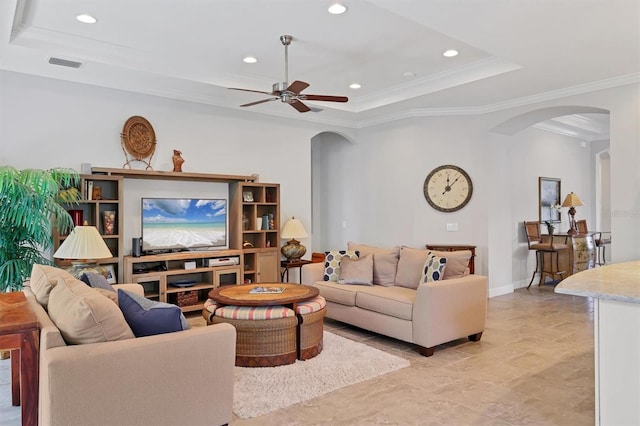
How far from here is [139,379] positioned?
214cm

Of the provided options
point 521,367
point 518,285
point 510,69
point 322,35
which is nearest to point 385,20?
point 322,35

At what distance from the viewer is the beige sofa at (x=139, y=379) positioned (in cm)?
196

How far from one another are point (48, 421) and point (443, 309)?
3094 mm

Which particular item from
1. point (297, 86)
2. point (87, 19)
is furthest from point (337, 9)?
point (87, 19)

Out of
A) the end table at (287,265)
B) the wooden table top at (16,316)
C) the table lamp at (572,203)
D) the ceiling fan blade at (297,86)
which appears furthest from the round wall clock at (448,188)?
the wooden table top at (16,316)

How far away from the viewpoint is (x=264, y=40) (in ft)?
14.0

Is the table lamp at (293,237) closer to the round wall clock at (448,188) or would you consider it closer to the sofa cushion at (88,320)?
the round wall clock at (448,188)

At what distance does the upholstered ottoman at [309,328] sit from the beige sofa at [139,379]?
1350 millimetres

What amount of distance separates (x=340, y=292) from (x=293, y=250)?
70.8 inches

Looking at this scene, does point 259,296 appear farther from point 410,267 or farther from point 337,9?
point 337,9

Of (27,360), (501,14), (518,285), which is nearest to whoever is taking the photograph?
(27,360)

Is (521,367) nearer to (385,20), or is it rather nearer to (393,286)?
(393,286)

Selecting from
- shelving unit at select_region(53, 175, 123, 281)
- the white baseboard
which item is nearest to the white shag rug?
shelving unit at select_region(53, 175, 123, 281)

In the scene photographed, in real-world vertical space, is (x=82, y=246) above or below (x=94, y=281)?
above
